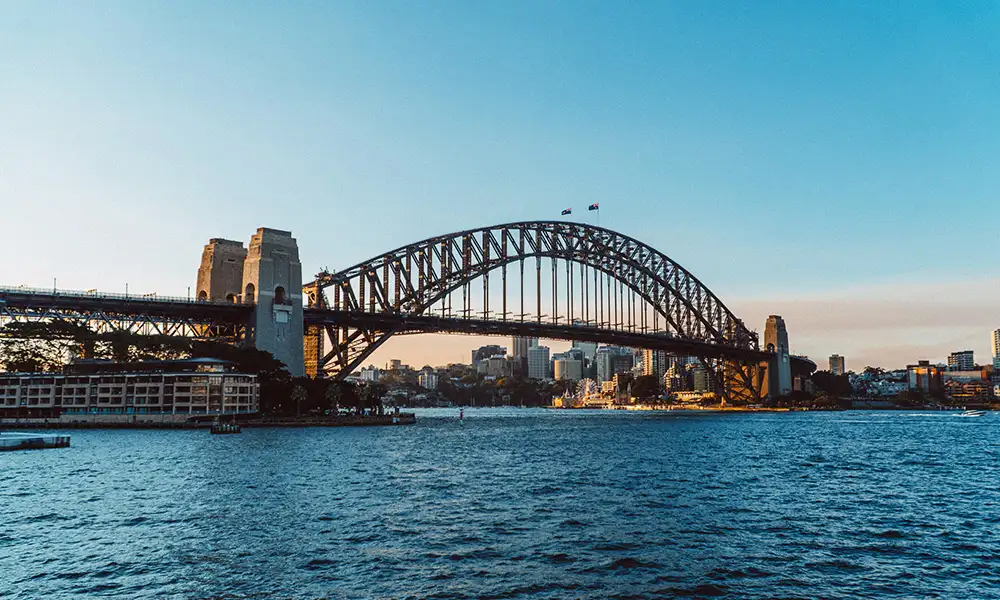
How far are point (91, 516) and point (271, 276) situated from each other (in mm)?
56938

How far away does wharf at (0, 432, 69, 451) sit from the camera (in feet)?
172

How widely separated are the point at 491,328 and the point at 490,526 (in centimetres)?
7292

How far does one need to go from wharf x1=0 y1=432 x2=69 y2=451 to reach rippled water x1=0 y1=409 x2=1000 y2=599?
32.3 feet

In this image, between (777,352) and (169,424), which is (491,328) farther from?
(777,352)

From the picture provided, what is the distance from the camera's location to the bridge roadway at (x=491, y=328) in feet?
284

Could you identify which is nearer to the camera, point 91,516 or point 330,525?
point 330,525

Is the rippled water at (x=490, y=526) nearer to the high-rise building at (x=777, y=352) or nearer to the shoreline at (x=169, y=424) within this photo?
the shoreline at (x=169, y=424)

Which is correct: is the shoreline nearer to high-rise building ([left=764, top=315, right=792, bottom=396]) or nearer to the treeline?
the treeline

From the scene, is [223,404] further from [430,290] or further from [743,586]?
[743,586]

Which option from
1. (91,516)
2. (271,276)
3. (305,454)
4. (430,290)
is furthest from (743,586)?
(430,290)

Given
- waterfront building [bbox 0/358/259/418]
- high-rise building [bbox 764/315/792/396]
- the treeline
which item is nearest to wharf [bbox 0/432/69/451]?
waterfront building [bbox 0/358/259/418]

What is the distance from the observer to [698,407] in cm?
18438

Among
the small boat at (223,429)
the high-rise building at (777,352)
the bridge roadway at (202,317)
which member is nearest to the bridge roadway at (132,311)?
the bridge roadway at (202,317)

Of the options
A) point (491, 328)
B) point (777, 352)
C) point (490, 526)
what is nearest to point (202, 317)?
point (491, 328)
